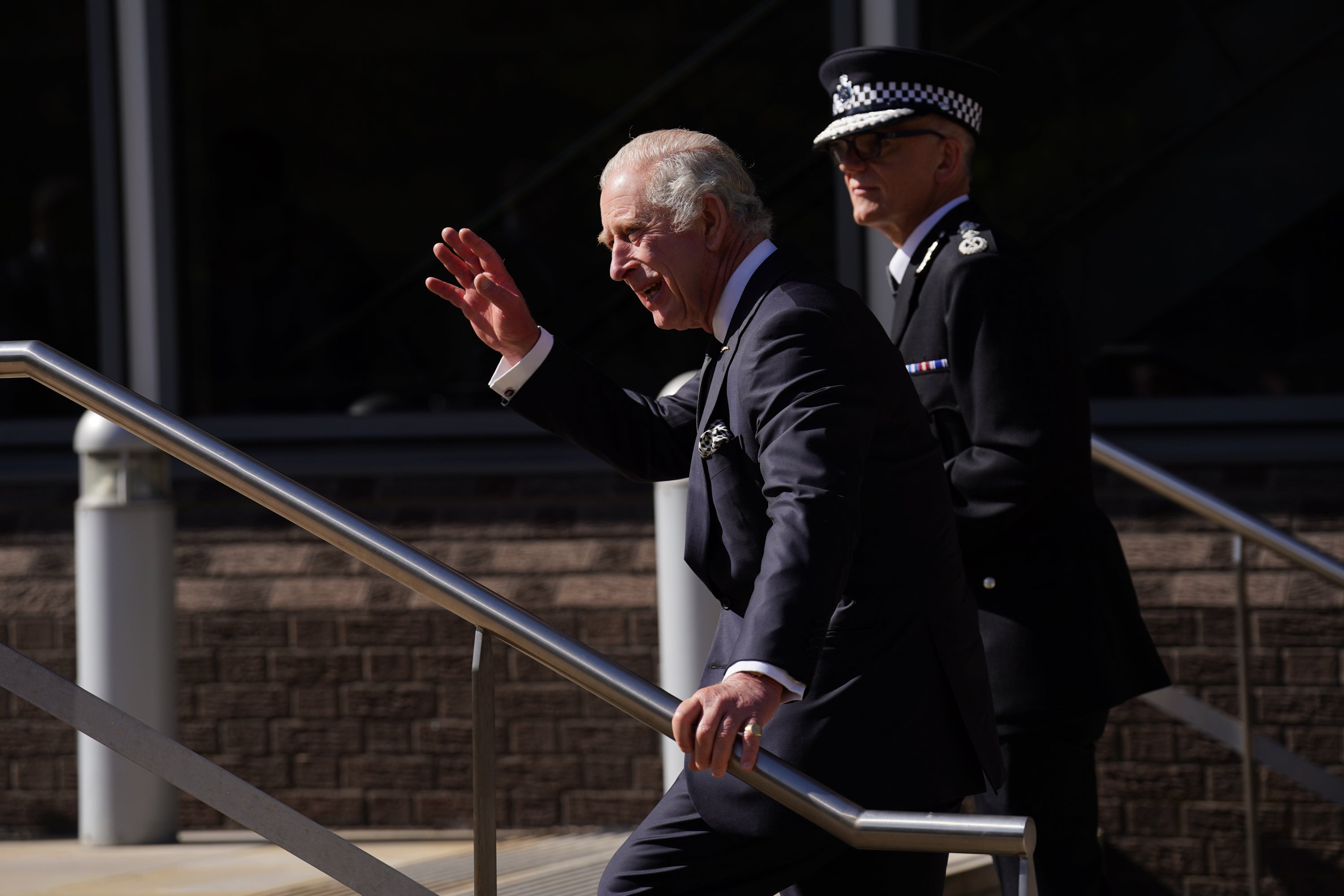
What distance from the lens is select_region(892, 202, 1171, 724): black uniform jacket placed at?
255cm

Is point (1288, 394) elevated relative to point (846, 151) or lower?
lower

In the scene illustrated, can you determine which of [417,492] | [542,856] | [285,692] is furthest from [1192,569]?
[285,692]

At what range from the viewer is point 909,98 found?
2791 mm

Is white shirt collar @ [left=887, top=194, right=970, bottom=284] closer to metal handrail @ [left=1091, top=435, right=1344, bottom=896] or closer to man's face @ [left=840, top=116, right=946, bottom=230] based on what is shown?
man's face @ [left=840, top=116, right=946, bottom=230]

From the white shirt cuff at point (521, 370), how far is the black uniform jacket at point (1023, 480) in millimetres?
631

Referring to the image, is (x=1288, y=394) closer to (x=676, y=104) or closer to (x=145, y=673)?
(x=676, y=104)

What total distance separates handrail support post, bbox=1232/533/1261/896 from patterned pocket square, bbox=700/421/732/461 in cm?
209

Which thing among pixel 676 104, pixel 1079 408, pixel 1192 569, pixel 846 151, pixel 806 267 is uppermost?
pixel 676 104

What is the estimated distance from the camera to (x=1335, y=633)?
14.4 feet

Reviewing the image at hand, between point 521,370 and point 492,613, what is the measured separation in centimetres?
53

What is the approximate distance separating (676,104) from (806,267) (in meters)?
2.81

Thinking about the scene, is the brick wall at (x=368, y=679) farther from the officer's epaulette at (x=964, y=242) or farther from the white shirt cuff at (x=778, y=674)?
the white shirt cuff at (x=778, y=674)

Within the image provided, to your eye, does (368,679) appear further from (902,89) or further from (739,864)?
(739,864)

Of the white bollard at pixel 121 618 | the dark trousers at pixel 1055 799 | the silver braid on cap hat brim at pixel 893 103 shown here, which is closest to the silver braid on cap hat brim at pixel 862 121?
the silver braid on cap hat brim at pixel 893 103
